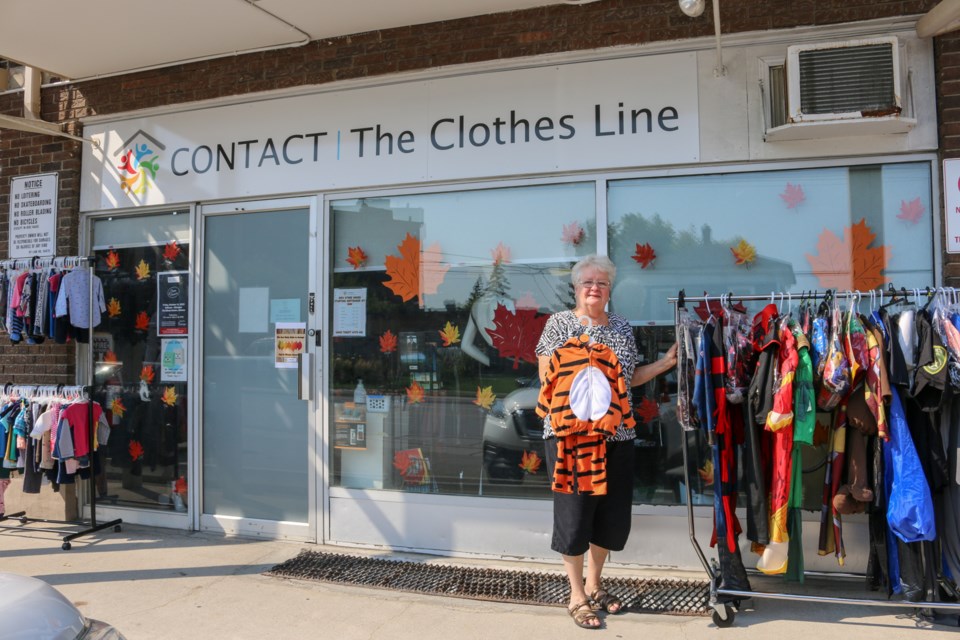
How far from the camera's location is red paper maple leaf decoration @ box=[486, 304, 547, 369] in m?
4.94

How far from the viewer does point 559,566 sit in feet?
15.5

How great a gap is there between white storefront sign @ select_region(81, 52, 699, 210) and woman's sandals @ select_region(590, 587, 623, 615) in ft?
8.68

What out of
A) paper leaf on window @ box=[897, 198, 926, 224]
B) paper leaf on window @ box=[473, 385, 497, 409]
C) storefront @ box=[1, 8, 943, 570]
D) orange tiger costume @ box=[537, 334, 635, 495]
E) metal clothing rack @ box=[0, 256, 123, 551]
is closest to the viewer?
orange tiger costume @ box=[537, 334, 635, 495]

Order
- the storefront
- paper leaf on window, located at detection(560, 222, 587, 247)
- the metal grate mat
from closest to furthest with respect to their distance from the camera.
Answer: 1. the metal grate mat
2. the storefront
3. paper leaf on window, located at detection(560, 222, 587, 247)

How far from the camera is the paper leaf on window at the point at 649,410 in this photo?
4703 mm

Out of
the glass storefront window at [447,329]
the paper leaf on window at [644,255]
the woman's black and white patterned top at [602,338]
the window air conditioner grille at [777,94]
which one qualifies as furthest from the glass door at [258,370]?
the window air conditioner grille at [777,94]

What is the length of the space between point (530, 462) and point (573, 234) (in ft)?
5.18

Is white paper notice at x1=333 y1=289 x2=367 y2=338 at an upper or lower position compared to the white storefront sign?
lower

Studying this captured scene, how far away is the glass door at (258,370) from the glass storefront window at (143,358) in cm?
26

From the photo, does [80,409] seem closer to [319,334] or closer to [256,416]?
[256,416]

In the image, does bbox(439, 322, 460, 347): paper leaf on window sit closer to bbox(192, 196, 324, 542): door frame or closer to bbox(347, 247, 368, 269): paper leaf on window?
bbox(347, 247, 368, 269): paper leaf on window

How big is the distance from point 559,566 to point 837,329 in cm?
229

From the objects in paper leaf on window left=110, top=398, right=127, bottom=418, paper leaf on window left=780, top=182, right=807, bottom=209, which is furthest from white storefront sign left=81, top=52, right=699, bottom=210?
paper leaf on window left=110, top=398, right=127, bottom=418

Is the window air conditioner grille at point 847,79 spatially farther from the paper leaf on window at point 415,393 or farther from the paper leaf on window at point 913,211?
the paper leaf on window at point 415,393
